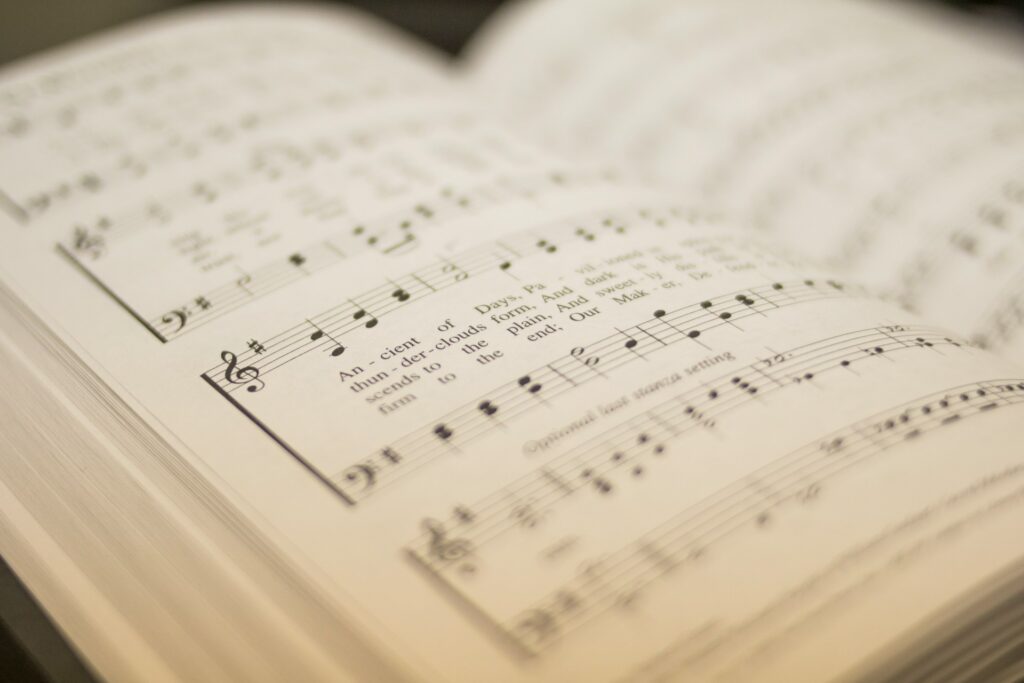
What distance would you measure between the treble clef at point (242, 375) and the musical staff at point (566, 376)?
0.08 m

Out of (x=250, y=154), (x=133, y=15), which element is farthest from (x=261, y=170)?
(x=133, y=15)

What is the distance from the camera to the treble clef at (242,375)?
42 cm

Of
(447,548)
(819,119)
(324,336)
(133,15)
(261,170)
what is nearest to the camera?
(447,548)

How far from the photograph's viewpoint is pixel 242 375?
427mm

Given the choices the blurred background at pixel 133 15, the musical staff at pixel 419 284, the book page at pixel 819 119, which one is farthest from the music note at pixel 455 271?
the blurred background at pixel 133 15

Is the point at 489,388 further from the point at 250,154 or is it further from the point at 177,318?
the point at 250,154

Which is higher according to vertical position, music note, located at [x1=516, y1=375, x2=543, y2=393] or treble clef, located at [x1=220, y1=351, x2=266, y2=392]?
treble clef, located at [x1=220, y1=351, x2=266, y2=392]

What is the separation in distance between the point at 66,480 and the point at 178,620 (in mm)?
107

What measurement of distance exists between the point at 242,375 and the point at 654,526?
232mm

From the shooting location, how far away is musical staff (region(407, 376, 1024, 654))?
0.33 meters

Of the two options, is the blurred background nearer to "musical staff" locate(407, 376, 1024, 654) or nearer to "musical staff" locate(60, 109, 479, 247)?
"musical staff" locate(60, 109, 479, 247)

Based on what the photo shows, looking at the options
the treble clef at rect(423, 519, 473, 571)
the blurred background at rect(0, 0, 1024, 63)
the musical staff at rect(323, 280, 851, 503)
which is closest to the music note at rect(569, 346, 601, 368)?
the musical staff at rect(323, 280, 851, 503)

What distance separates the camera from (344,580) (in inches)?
13.2

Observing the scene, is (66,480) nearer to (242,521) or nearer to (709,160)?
(242,521)
